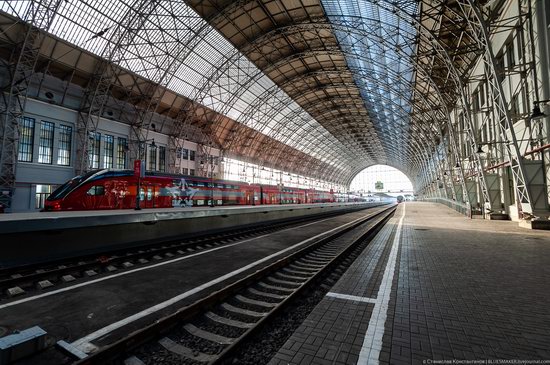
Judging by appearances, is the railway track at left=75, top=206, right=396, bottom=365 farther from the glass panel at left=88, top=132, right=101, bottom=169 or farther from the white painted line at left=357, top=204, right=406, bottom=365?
the glass panel at left=88, top=132, right=101, bottom=169

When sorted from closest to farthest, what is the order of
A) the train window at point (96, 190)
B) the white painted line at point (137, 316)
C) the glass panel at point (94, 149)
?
the white painted line at point (137, 316) < the train window at point (96, 190) < the glass panel at point (94, 149)

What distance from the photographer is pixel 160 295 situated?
5.75 metres

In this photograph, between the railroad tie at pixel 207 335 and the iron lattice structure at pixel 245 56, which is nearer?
the railroad tie at pixel 207 335

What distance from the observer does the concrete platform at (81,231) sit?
27.5 ft

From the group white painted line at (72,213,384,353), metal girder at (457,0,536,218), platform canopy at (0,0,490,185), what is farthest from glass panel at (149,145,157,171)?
metal girder at (457,0,536,218)

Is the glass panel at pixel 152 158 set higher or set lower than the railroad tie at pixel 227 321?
higher

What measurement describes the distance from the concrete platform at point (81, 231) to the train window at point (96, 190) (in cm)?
402

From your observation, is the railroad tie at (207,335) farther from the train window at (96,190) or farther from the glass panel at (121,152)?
the glass panel at (121,152)

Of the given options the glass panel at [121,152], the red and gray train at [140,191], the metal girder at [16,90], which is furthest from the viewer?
the glass panel at [121,152]

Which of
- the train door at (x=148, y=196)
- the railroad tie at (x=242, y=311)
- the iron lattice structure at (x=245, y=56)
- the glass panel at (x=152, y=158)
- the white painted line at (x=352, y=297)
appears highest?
the iron lattice structure at (x=245, y=56)

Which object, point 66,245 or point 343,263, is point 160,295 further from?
point 66,245

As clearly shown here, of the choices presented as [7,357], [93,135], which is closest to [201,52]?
[93,135]

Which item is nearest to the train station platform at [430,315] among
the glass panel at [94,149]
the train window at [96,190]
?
the train window at [96,190]

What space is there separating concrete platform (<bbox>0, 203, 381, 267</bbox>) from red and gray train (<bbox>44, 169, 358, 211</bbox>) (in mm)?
3732
